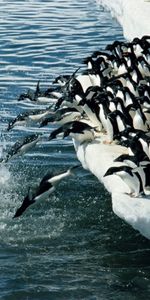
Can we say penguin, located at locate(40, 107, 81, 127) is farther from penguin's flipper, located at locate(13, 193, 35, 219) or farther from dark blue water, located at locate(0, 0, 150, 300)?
penguin's flipper, located at locate(13, 193, 35, 219)

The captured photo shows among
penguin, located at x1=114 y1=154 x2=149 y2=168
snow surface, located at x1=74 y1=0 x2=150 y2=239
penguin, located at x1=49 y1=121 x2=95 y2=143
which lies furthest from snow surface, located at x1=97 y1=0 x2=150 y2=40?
penguin, located at x1=114 y1=154 x2=149 y2=168

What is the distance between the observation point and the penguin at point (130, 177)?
25.1ft

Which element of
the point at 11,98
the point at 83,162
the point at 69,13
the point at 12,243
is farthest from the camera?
the point at 69,13

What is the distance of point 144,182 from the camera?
7.67m

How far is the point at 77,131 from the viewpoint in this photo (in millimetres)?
9430

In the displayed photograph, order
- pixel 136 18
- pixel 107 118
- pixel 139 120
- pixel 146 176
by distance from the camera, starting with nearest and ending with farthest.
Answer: pixel 146 176 → pixel 139 120 → pixel 107 118 → pixel 136 18

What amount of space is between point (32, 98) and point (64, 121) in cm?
158

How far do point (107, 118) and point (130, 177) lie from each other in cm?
168

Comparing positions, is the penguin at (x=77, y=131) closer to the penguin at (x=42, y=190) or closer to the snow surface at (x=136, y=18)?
the penguin at (x=42, y=190)

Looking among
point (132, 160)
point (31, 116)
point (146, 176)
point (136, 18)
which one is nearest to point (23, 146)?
point (31, 116)

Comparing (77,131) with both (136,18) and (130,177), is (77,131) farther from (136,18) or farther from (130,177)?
(136,18)

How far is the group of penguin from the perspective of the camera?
785 cm

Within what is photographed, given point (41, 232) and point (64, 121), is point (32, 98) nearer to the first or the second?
point (64, 121)

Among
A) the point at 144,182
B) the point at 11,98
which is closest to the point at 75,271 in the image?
the point at 144,182
